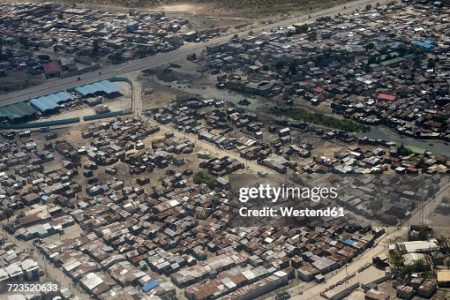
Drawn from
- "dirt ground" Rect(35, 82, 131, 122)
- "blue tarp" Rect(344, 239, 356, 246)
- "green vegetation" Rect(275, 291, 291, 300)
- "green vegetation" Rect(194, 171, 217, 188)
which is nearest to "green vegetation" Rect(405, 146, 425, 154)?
"blue tarp" Rect(344, 239, 356, 246)

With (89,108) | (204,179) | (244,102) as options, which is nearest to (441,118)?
(244,102)

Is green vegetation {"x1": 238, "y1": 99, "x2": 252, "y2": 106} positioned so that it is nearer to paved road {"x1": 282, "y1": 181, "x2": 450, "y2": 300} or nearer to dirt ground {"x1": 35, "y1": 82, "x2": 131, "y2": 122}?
dirt ground {"x1": 35, "y1": 82, "x2": 131, "y2": 122}

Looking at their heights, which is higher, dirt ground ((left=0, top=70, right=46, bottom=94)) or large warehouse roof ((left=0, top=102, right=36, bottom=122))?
dirt ground ((left=0, top=70, right=46, bottom=94))

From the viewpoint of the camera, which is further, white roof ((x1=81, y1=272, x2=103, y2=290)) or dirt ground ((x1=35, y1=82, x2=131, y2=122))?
dirt ground ((x1=35, y1=82, x2=131, y2=122))

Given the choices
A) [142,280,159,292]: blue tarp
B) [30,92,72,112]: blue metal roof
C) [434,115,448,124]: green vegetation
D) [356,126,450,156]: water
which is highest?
[434,115,448,124]: green vegetation

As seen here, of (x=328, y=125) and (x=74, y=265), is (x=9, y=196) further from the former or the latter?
(x=328, y=125)

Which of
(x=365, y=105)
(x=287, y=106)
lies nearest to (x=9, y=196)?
(x=287, y=106)
